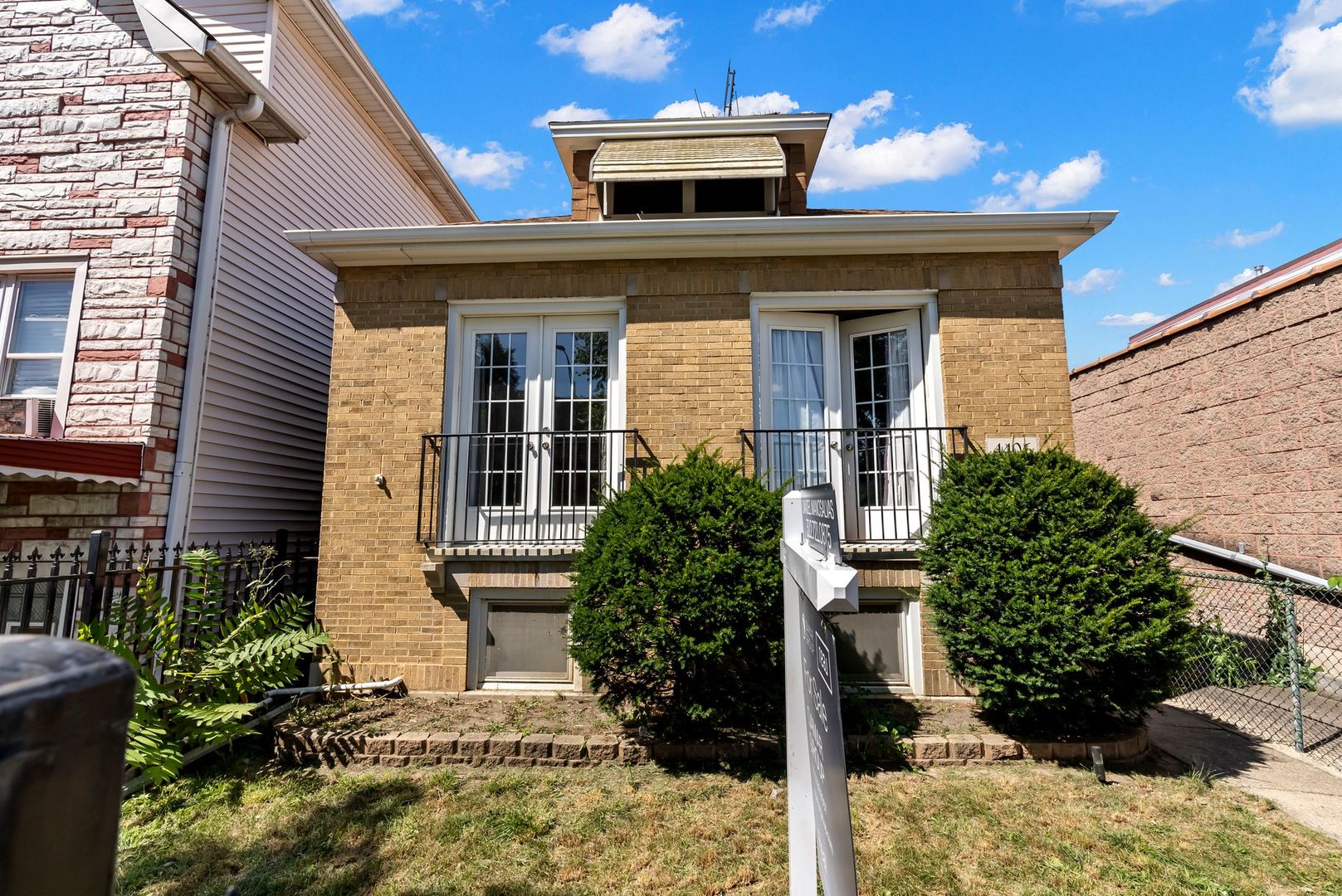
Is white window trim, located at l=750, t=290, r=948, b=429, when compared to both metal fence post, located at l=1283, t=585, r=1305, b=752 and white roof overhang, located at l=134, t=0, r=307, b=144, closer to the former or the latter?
metal fence post, located at l=1283, t=585, r=1305, b=752

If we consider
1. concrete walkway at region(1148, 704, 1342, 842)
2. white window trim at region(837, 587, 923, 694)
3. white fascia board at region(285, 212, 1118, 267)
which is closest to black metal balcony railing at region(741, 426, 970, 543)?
white window trim at region(837, 587, 923, 694)

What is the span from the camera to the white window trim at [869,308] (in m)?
6.21

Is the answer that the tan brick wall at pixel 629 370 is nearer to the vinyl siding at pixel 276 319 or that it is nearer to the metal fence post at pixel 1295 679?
the vinyl siding at pixel 276 319

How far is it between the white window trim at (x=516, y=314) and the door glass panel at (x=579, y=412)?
13 cm

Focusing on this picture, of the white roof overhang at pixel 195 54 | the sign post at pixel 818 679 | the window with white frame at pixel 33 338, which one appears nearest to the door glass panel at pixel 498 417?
the white roof overhang at pixel 195 54

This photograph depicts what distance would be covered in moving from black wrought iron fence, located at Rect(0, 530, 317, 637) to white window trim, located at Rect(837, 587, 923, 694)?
5.51m

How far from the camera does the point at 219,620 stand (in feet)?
18.9

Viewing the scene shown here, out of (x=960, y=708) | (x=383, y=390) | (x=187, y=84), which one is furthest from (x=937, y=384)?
(x=187, y=84)

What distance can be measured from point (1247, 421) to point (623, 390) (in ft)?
22.9

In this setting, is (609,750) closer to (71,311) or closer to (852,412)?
(852,412)

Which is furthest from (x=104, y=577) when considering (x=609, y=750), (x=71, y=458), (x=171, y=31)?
(x=171, y=31)

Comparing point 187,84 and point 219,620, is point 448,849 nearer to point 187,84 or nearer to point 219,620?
point 219,620

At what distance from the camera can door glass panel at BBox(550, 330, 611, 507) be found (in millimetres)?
6336

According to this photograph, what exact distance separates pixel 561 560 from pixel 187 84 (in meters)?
6.08
